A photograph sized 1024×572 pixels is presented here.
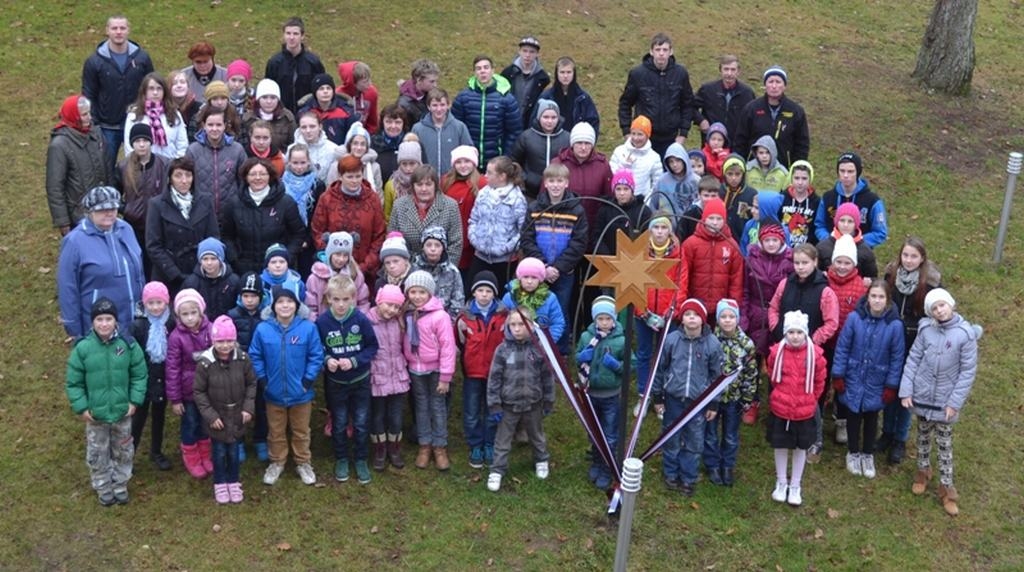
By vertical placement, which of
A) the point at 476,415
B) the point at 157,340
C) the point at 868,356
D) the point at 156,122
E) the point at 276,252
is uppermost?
the point at 156,122

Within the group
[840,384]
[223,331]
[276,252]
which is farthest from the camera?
[840,384]

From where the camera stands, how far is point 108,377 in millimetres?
8281

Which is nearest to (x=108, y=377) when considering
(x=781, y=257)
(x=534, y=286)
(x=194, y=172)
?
(x=194, y=172)

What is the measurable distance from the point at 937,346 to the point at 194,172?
20.1 feet

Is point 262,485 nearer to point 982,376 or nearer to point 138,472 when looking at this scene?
point 138,472

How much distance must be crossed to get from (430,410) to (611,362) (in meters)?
1.54

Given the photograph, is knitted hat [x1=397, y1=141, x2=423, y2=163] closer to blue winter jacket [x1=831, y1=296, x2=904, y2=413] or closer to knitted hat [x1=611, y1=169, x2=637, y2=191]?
knitted hat [x1=611, y1=169, x2=637, y2=191]

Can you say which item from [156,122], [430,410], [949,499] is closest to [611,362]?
[430,410]

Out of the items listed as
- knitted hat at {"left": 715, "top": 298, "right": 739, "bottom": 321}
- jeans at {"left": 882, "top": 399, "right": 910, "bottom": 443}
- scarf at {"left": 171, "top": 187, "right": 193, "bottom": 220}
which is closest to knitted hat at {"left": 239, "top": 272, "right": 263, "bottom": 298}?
scarf at {"left": 171, "top": 187, "right": 193, "bottom": 220}

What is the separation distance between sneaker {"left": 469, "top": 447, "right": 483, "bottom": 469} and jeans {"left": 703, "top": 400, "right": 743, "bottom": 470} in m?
1.79

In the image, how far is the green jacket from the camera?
A: 26.9 feet

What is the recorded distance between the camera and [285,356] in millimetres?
8656

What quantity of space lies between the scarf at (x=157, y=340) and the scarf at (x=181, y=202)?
111 cm

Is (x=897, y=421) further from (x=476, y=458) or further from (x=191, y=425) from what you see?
(x=191, y=425)
